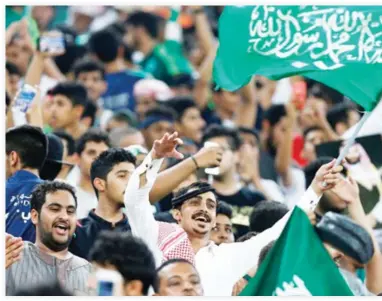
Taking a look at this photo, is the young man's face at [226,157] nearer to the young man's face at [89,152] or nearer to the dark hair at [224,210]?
the young man's face at [89,152]

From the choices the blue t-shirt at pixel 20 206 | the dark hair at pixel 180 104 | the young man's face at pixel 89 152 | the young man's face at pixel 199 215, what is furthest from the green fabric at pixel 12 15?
the young man's face at pixel 199 215

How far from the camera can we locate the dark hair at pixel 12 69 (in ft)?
56.9

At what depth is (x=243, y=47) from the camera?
11797 mm

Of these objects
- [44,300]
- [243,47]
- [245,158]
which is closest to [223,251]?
[243,47]

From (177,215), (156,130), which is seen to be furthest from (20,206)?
(156,130)

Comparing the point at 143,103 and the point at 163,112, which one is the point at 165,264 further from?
the point at 143,103

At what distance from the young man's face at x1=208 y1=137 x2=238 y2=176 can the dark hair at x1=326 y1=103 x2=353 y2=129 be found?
182 cm

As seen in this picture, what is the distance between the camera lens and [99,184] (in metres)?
12.2

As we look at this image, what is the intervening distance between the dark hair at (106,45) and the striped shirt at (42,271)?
7.89 metres

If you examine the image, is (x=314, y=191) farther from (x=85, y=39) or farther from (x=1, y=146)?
(x=85, y=39)

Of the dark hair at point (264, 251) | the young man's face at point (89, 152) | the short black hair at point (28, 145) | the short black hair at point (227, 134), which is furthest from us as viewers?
the short black hair at point (227, 134)

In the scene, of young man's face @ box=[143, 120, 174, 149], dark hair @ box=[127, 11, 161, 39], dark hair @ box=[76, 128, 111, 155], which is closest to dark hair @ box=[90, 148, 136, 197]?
dark hair @ box=[76, 128, 111, 155]

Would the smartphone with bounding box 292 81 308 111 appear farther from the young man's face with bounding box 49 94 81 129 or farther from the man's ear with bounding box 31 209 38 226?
the man's ear with bounding box 31 209 38 226

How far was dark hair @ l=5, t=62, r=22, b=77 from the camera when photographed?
682 inches
